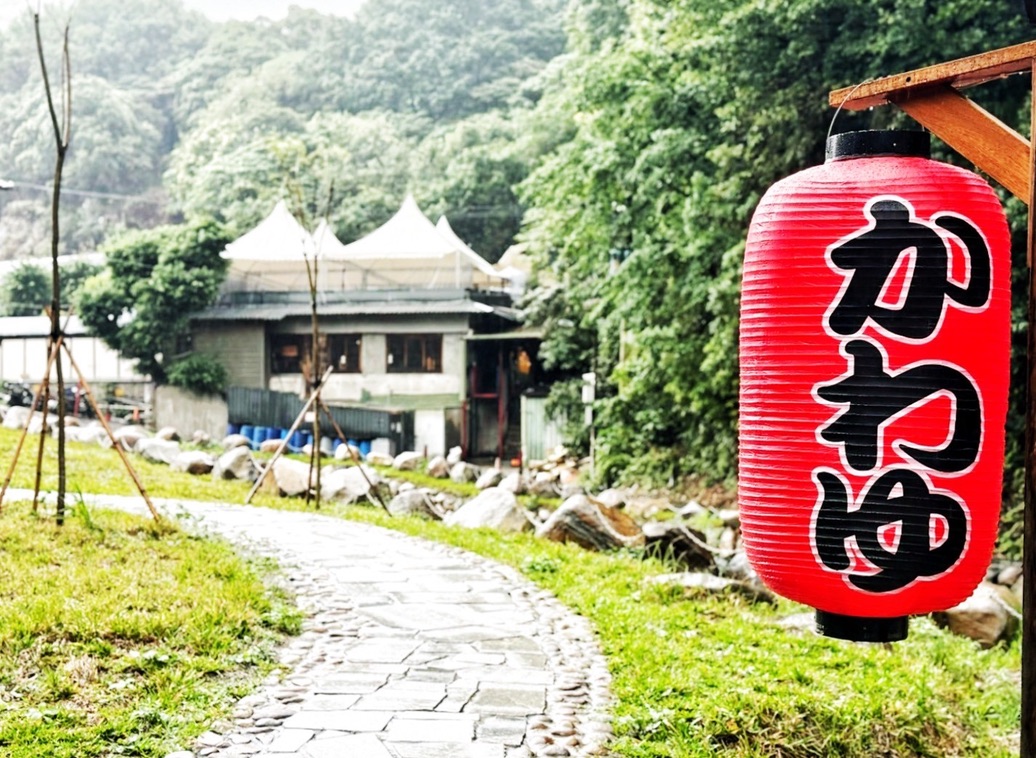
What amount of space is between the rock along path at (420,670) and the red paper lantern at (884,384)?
6.70ft

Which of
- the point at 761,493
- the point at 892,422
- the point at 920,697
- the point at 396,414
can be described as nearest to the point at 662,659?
the point at 920,697

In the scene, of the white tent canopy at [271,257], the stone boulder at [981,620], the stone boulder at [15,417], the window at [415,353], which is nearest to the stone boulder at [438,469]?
the window at [415,353]

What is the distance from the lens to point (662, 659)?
245 inches

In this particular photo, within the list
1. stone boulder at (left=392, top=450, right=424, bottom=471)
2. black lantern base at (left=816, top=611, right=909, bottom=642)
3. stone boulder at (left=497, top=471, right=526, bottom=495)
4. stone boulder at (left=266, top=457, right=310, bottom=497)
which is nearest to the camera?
black lantern base at (left=816, top=611, right=909, bottom=642)

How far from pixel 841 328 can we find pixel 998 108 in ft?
37.1

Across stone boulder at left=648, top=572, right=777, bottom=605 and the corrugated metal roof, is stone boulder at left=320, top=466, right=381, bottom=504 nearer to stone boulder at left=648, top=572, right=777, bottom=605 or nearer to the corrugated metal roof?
stone boulder at left=648, top=572, right=777, bottom=605

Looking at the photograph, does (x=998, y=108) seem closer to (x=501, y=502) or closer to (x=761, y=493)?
(x=501, y=502)

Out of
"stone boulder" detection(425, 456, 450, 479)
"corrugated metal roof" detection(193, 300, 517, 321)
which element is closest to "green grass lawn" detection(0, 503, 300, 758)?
"stone boulder" detection(425, 456, 450, 479)

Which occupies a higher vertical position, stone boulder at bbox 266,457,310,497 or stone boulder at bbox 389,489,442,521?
stone boulder at bbox 266,457,310,497

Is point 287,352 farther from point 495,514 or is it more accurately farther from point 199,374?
point 495,514

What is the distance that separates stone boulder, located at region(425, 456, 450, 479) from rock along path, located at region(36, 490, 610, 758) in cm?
1257

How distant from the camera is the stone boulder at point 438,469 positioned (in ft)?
72.3

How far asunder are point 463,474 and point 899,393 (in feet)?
62.2

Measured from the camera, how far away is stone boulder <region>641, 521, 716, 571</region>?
10562 mm
